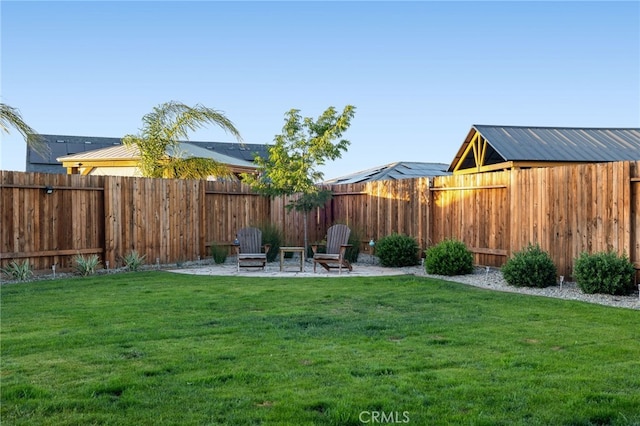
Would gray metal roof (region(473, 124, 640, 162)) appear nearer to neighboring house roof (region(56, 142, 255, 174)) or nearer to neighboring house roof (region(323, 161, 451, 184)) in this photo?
neighboring house roof (region(323, 161, 451, 184))

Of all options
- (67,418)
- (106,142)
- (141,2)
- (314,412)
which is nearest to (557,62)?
(141,2)

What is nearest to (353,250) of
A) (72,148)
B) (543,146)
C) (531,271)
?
(531,271)

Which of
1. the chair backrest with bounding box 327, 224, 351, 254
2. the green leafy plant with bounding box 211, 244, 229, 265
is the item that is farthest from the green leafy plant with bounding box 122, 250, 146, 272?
the chair backrest with bounding box 327, 224, 351, 254

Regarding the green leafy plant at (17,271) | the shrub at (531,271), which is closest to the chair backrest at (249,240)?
the green leafy plant at (17,271)

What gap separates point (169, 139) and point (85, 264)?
5563mm

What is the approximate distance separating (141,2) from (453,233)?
7.22 meters

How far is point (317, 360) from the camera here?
13.1 feet

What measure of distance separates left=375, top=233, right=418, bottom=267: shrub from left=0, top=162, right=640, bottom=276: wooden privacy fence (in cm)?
40

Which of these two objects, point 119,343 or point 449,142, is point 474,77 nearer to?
point 449,142

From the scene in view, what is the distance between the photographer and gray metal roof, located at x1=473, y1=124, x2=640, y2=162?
565 inches

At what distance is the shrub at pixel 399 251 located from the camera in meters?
11.1

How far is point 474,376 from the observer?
362cm

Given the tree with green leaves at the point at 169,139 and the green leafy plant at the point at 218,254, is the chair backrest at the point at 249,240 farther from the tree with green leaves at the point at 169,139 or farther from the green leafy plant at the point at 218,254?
the tree with green leaves at the point at 169,139

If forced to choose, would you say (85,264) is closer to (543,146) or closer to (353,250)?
(353,250)
